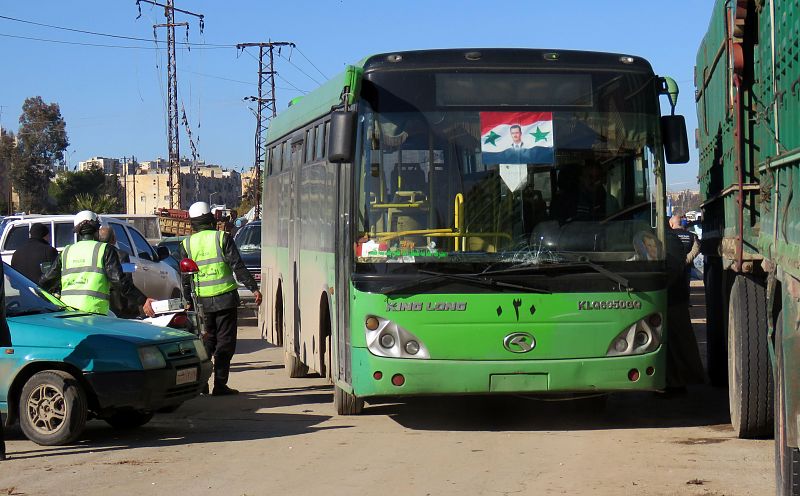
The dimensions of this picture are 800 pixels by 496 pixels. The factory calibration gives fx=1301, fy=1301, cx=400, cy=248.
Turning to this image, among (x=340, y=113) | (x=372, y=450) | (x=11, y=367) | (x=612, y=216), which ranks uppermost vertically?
(x=340, y=113)

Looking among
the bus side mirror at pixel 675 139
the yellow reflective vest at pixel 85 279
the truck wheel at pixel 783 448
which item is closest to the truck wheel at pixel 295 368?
the yellow reflective vest at pixel 85 279

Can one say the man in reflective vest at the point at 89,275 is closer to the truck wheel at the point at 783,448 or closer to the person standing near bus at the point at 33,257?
the person standing near bus at the point at 33,257

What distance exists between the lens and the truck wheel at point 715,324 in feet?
39.3

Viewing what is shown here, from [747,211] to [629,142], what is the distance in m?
1.84

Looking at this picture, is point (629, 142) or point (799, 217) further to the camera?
point (629, 142)

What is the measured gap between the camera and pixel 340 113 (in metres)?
9.85

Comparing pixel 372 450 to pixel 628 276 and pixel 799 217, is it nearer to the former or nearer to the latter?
pixel 628 276

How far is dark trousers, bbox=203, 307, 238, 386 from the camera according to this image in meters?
13.2

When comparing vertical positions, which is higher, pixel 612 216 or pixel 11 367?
pixel 612 216

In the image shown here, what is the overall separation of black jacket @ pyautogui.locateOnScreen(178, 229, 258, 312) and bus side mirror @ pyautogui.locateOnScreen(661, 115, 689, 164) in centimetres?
462

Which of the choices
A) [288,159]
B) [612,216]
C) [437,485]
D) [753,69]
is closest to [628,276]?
[612,216]

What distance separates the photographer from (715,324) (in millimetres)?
12367

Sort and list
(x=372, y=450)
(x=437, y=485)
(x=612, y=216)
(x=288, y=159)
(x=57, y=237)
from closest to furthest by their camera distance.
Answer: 1. (x=437, y=485)
2. (x=372, y=450)
3. (x=612, y=216)
4. (x=288, y=159)
5. (x=57, y=237)

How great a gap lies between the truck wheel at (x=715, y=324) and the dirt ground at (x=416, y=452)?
1.26 ft
